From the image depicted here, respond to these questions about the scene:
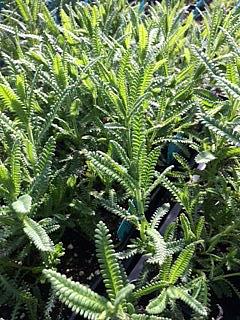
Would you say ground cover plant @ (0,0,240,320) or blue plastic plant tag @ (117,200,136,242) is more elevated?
ground cover plant @ (0,0,240,320)

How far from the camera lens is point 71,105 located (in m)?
1.12

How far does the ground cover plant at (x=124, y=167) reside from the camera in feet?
2.85

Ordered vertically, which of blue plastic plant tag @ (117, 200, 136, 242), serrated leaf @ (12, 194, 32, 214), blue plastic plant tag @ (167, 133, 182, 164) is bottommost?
blue plastic plant tag @ (117, 200, 136, 242)

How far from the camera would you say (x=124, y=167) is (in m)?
0.92

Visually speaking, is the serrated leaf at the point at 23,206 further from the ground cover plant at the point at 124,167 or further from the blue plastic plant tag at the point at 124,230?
the blue plastic plant tag at the point at 124,230

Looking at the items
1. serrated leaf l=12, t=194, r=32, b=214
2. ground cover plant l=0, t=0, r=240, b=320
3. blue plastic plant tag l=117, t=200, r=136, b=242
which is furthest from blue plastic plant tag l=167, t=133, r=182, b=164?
serrated leaf l=12, t=194, r=32, b=214

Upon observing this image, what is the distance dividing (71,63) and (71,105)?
12cm

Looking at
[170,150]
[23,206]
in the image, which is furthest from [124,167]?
[170,150]

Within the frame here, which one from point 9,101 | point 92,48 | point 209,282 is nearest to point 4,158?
point 9,101

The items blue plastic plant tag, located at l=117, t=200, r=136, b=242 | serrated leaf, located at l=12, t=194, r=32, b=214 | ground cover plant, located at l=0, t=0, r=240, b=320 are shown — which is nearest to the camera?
serrated leaf, located at l=12, t=194, r=32, b=214

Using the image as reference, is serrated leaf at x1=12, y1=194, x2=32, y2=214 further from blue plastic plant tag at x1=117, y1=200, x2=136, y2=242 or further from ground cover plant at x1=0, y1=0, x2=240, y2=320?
blue plastic plant tag at x1=117, y1=200, x2=136, y2=242

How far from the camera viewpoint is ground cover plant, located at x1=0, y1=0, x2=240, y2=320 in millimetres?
869

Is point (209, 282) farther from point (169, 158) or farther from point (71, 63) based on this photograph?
point (71, 63)

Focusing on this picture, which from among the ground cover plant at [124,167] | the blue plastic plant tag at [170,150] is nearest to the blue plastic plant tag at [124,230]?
the ground cover plant at [124,167]
